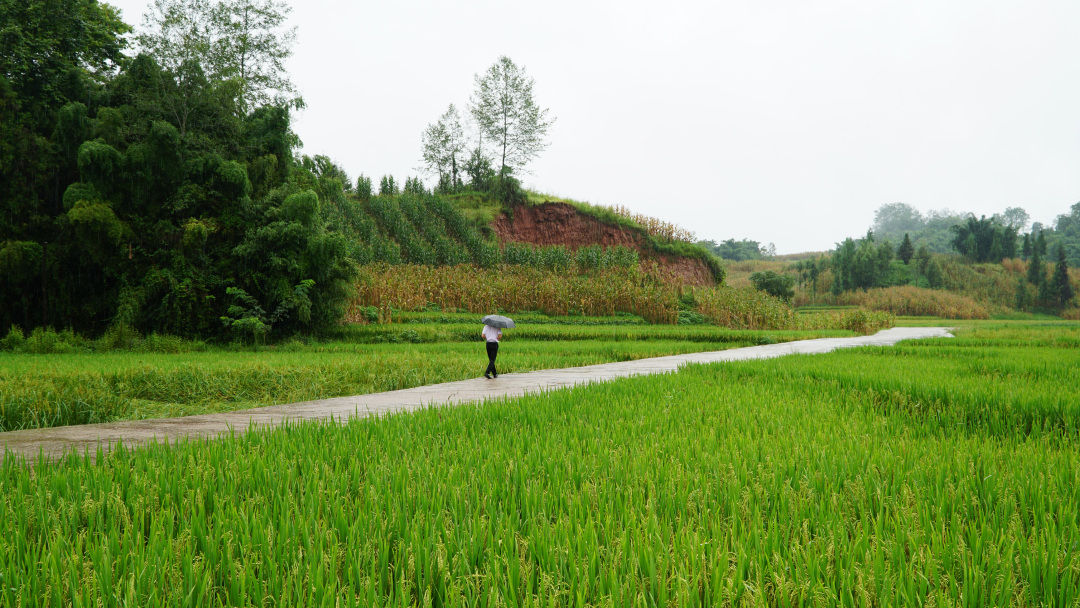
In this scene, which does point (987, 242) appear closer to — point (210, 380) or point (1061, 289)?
point (1061, 289)

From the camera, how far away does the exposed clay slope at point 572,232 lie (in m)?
34.1

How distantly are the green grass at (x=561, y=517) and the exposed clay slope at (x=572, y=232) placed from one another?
101 feet

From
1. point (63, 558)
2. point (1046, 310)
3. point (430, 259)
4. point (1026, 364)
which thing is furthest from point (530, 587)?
point (1046, 310)

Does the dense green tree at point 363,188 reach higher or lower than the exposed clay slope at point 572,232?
higher

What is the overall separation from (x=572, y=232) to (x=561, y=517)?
1321 inches

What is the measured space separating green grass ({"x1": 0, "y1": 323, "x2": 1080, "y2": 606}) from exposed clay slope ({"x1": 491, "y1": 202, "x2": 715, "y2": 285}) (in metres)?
30.9

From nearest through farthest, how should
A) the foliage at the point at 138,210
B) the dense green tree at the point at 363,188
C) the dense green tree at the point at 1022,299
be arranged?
the foliage at the point at 138,210 → the dense green tree at the point at 363,188 → the dense green tree at the point at 1022,299

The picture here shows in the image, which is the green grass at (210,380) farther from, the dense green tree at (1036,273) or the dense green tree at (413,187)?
the dense green tree at (1036,273)

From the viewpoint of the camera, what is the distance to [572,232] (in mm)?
34906

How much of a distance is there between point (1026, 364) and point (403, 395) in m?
8.05

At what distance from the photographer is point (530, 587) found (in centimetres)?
145

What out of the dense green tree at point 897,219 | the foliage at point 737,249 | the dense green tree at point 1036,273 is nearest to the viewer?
the dense green tree at point 1036,273

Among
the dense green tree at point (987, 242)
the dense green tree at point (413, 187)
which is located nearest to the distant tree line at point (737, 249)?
the dense green tree at point (987, 242)

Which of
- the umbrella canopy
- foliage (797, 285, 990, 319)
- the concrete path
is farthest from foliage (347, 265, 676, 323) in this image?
foliage (797, 285, 990, 319)
